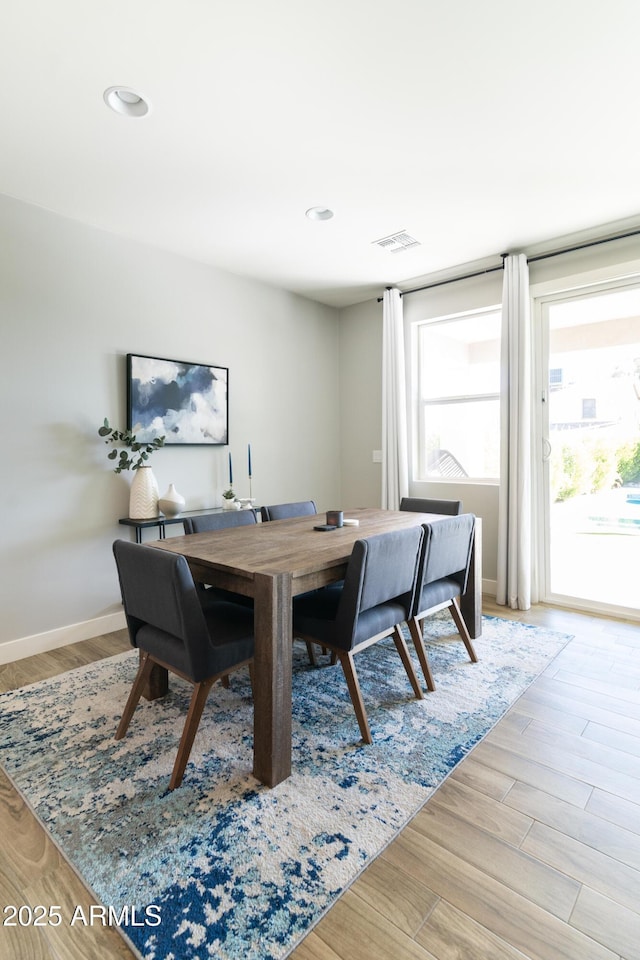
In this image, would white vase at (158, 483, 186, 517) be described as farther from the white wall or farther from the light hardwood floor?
the light hardwood floor

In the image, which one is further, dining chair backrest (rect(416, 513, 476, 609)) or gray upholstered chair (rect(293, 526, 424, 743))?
dining chair backrest (rect(416, 513, 476, 609))

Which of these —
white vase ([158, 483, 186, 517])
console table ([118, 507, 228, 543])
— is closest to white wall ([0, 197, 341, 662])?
console table ([118, 507, 228, 543])

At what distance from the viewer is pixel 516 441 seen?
3.55 meters

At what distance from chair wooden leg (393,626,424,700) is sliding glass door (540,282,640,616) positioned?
6.54 feet

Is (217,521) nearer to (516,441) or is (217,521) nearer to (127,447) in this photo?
(127,447)

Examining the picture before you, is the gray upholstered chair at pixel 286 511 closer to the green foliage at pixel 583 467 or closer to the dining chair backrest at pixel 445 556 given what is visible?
the dining chair backrest at pixel 445 556

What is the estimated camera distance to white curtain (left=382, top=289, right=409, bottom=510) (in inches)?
168

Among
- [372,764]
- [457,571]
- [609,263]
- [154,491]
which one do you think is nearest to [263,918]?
[372,764]

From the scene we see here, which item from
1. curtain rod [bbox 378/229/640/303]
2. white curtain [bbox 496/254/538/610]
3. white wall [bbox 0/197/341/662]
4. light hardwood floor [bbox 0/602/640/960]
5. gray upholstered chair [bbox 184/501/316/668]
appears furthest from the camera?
white curtain [bbox 496/254/538/610]

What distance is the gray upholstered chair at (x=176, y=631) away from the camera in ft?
5.15

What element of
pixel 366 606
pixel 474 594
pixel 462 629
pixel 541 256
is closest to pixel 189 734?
pixel 366 606

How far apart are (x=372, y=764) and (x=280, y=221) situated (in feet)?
10.0

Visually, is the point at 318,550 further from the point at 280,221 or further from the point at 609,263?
the point at 609,263

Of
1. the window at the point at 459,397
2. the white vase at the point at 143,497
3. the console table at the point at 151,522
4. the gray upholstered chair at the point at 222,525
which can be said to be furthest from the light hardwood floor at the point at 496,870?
the window at the point at 459,397
